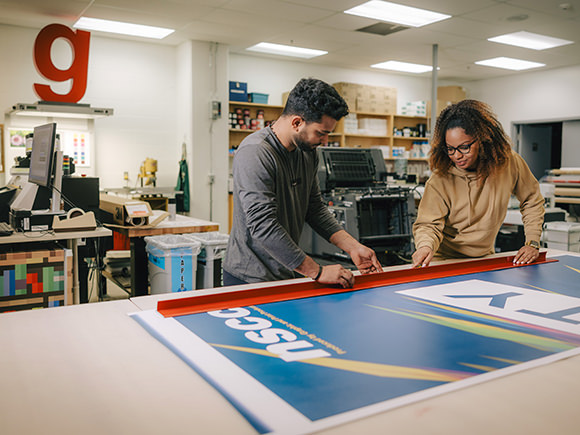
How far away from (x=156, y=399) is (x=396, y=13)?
6.12 metres

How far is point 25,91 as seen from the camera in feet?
21.9

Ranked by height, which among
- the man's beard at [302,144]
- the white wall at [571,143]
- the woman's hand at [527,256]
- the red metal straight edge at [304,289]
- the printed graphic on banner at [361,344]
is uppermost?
the white wall at [571,143]

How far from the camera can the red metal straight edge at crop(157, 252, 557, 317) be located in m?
1.43

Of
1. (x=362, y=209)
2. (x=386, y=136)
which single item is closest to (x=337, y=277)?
(x=362, y=209)

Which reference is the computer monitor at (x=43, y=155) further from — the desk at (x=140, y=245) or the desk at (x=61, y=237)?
the desk at (x=140, y=245)

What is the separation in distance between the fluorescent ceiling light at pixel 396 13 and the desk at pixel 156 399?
5426 mm

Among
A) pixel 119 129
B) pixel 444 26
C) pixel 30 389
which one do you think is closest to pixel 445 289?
pixel 30 389

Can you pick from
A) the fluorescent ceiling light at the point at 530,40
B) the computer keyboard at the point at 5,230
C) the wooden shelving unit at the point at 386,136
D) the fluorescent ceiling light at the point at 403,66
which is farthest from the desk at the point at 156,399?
the fluorescent ceiling light at the point at 403,66

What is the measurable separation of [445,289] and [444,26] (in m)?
5.68

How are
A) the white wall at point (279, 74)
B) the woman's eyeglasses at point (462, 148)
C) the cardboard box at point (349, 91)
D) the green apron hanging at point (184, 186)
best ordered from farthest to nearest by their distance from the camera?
the cardboard box at point (349, 91) → the white wall at point (279, 74) → the green apron hanging at point (184, 186) → the woman's eyeglasses at point (462, 148)

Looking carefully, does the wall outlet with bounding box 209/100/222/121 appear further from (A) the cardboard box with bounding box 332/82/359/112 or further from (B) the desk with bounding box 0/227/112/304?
(B) the desk with bounding box 0/227/112/304

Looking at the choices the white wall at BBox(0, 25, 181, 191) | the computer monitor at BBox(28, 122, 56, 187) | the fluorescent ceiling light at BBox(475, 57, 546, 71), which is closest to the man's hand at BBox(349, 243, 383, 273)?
the computer monitor at BBox(28, 122, 56, 187)

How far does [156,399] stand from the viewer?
90 cm

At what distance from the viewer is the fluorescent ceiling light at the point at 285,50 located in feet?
25.5
